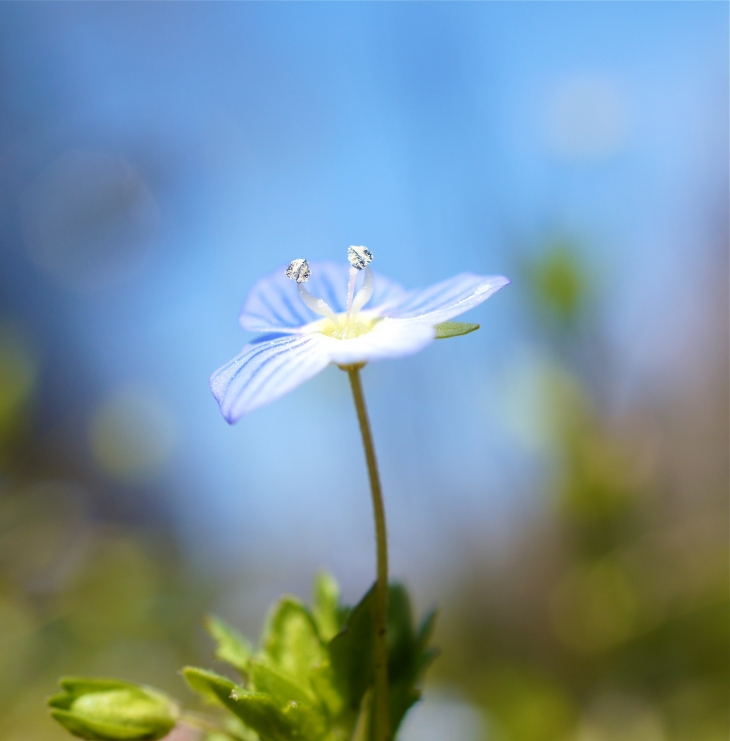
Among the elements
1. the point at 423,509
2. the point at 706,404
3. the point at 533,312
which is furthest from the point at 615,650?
the point at 706,404

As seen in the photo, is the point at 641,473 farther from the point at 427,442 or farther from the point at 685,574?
the point at 427,442

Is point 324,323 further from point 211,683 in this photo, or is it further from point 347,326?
point 211,683

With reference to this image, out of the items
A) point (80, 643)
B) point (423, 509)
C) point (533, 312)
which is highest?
point (533, 312)

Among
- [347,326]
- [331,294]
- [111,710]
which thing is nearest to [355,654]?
[111,710]

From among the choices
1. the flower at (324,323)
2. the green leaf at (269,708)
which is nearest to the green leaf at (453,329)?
the flower at (324,323)

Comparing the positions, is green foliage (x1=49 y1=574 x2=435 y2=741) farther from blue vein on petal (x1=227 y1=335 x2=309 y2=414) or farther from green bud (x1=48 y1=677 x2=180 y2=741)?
blue vein on petal (x1=227 y1=335 x2=309 y2=414)

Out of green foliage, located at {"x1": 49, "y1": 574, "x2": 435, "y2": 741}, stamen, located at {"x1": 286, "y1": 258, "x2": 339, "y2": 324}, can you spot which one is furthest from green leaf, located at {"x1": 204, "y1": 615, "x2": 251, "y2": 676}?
stamen, located at {"x1": 286, "y1": 258, "x2": 339, "y2": 324}

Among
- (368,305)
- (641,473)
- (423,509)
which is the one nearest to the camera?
(368,305)
